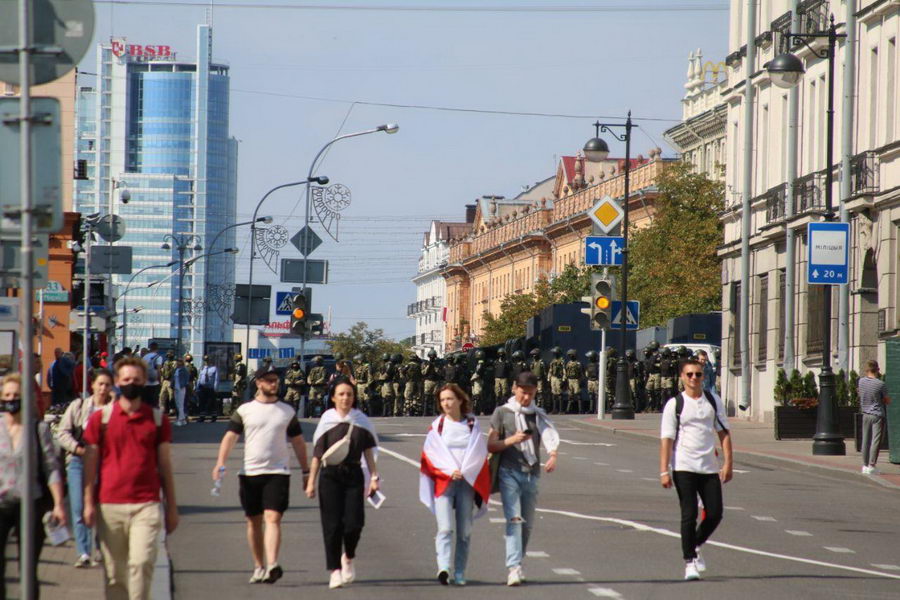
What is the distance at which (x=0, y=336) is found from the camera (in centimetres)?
2036

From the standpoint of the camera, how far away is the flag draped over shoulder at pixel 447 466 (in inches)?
499

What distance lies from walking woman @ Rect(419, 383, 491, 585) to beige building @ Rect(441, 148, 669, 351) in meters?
74.4

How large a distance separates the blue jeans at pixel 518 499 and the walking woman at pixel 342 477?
98 cm

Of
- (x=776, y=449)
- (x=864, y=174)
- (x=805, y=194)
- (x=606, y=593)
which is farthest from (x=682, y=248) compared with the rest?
(x=606, y=593)

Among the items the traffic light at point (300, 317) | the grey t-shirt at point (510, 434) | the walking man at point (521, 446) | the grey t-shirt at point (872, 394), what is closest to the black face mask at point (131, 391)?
the walking man at point (521, 446)

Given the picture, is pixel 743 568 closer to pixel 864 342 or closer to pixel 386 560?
pixel 386 560

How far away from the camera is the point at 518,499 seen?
1288 cm

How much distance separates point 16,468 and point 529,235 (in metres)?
108

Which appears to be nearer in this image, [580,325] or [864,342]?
[864,342]

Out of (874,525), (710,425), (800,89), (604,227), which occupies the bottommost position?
(874,525)

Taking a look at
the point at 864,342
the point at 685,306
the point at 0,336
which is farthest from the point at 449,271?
the point at 0,336

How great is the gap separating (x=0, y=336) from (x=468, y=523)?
948 centimetres

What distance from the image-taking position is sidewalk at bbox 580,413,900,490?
24.7m

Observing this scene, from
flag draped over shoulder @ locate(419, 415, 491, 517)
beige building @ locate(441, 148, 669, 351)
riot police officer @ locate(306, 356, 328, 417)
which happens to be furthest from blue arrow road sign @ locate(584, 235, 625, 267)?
beige building @ locate(441, 148, 669, 351)
